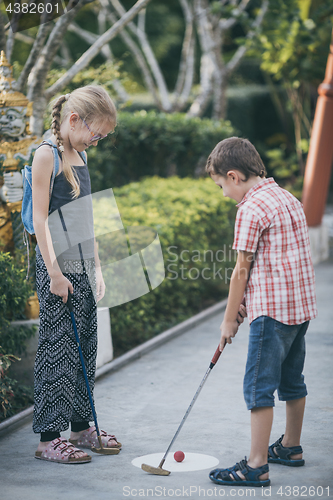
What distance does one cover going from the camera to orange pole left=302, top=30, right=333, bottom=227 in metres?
8.82

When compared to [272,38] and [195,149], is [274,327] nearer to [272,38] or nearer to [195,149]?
[195,149]

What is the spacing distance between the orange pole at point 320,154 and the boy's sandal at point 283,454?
245 inches

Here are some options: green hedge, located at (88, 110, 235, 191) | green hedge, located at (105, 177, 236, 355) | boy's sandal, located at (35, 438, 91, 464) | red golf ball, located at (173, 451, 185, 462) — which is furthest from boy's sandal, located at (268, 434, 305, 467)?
green hedge, located at (88, 110, 235, 191)

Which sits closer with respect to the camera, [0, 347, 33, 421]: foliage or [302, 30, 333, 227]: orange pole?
[0, 347, 33, 421]: foliage

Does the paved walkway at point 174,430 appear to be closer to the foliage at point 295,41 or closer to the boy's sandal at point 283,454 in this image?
the boy's sandal at point 283,454

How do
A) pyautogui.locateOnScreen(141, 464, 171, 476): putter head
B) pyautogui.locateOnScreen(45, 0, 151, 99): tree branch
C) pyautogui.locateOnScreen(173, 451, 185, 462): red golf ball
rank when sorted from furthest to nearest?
pyautogui.locateOnScreen(45, 0, 151, 99): tree branch
pyautogui.locateOnScreen(173, 451, 185, 462): red golf ball
pyautogui.locateOnScreen(141, 464, 171, 476): putter head

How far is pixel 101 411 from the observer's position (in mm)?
4012

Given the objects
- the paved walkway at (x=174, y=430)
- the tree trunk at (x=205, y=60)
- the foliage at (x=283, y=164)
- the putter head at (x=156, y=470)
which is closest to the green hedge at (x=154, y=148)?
the tree trunk at (x=205, y=60)

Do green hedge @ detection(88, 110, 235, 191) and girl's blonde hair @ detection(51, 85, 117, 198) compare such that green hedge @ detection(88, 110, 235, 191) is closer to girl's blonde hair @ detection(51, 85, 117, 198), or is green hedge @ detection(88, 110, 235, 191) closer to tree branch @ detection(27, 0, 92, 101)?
tree branch @ detection(27, 0, 92, 101)

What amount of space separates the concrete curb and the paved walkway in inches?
2.1

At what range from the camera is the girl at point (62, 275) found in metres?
3.10

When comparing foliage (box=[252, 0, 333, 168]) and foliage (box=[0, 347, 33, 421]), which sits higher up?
foliage (box=[252, 0, 333, 168])

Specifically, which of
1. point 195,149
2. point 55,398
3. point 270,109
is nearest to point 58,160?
point 55,398

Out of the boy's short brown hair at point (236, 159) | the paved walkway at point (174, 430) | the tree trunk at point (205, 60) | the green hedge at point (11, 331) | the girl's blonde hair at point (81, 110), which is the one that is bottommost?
the paved walkway at point (174, 430)
